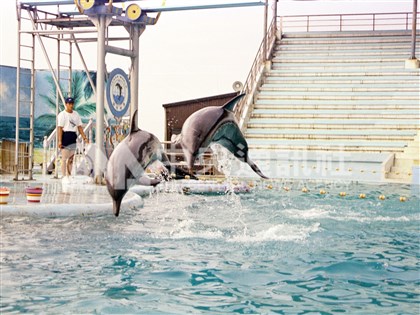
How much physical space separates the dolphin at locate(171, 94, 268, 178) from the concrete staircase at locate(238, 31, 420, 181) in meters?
10.3

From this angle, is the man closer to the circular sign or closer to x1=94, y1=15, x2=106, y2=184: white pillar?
x1=94, y1=15, x2=106, y2=184: white pillar

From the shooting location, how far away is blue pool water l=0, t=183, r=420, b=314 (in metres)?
4.68

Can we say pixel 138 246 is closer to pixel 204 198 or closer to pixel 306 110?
pixel 204 198

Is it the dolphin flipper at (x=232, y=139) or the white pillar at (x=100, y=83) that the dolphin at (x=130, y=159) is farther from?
the white pillar at (x=100, y=83)

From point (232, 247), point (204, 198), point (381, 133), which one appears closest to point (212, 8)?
point (204, 198)

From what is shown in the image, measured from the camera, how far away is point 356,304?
185 inches

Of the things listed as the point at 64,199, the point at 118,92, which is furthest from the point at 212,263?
the point at 118,92

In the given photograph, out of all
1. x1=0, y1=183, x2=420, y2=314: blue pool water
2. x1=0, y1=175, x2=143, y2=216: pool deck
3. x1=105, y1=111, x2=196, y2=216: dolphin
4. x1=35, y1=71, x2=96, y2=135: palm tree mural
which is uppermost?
x1=35, y1=71, x2=96, y2=135: palm tree mural

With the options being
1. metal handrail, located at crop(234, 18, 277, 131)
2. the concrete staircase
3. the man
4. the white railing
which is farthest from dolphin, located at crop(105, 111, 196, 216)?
metal handrail, located at crop(234, 18, 277, 131)

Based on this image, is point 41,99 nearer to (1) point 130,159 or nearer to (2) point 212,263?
(2) point 212,263

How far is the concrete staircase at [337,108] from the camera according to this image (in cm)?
1664

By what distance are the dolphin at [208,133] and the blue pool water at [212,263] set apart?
43.4 inches

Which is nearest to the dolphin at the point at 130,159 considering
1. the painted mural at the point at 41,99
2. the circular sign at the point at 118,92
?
the circular sign at the point at 118,92

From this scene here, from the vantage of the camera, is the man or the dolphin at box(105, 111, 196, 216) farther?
the man
